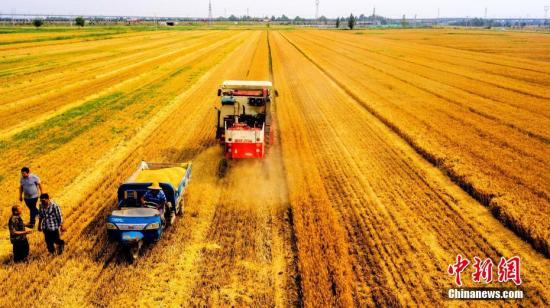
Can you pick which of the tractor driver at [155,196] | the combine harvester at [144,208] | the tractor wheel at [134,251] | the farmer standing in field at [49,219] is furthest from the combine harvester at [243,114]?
the farmer standing in field at [49,219]

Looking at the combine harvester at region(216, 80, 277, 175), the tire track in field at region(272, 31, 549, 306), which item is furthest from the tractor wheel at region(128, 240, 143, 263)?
the combine harvester at region(216, 80, 277, 175)

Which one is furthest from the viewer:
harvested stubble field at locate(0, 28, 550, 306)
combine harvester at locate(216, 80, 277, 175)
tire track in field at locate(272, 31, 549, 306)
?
combine harvester at locate(216, 80, 277, 175)

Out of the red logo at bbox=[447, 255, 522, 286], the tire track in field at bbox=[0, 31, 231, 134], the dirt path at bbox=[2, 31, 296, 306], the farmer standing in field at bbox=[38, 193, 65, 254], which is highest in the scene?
the tire track in field at bbox=[0, 31, 231, 134]

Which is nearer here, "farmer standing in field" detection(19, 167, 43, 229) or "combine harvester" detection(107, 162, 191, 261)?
"combine harvester" detection(107, 162, 191, 261)

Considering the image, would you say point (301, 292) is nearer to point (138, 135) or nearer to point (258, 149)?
point (258, 149)

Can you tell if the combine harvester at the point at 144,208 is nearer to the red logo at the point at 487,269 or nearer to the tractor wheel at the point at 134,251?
the tractor wheel at the point at 134,251

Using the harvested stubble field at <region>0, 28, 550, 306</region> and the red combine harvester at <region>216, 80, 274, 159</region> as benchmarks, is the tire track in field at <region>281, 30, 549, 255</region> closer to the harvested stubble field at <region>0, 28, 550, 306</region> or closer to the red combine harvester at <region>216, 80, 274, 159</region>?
the harvested stubble field at <region>0, 28, 550, 306</region>
